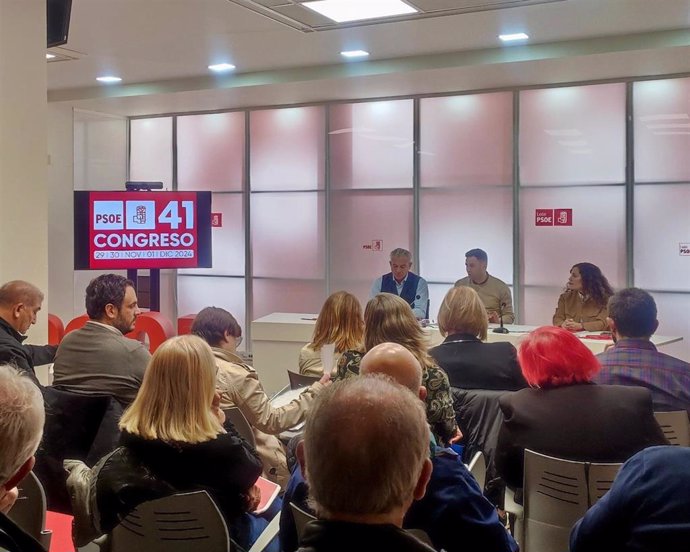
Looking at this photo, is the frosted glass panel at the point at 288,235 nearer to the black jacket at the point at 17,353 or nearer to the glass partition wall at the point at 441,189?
the glass partition wall at the point at 441,189

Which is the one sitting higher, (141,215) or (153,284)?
(141,215)

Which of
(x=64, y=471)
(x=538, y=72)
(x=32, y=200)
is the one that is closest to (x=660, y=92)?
(x=538, y=72)

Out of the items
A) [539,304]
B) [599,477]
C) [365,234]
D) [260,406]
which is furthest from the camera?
[365,234]

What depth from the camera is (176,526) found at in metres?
2.24

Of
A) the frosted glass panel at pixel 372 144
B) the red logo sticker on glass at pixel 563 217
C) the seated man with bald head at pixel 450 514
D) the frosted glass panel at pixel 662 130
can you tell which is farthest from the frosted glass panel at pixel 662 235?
the seated man with bald head at pixel 450 514

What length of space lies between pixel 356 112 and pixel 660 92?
135 inches

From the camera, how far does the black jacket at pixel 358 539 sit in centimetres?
130

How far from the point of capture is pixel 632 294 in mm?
3615

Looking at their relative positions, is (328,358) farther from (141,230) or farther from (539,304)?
(141,230)

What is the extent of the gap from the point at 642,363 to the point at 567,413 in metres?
0.70

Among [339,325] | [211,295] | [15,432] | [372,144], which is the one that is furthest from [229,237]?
[15,432]

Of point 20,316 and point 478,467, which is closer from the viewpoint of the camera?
point 478,467

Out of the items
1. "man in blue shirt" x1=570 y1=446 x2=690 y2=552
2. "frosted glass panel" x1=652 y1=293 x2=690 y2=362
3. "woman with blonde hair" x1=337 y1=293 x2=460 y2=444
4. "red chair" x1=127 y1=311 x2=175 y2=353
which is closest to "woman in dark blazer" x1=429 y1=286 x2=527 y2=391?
"woman with blonde hair" x1=337 y1=293 x2=460 y2=444

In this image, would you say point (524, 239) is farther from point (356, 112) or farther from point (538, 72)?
point (356, 112)
